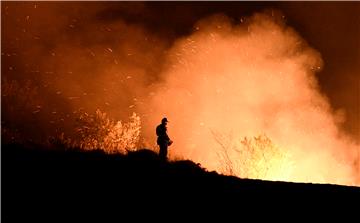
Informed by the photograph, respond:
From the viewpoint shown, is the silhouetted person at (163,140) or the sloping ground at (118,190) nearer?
the sloping ground at (118,190)

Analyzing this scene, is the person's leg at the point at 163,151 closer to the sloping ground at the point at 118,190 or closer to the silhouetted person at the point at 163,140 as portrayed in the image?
the silhouetted person at the point at 163,140

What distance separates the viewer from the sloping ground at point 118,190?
348 inches

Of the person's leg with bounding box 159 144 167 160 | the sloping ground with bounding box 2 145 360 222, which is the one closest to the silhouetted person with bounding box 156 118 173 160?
the person's leg with bounding box 159 144 167 160

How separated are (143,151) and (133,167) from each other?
9.25 ft

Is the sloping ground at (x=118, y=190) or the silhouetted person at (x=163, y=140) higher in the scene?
the silhouetted person at (x=163, y=140)

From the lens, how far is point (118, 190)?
9.95 meters

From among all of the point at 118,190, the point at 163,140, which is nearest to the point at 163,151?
the point at 163,140

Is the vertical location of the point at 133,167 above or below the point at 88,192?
above

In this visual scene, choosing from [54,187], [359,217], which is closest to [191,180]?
[54,187]

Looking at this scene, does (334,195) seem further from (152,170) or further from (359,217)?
(152,170)

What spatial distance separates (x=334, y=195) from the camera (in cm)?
995

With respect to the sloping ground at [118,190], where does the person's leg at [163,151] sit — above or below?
above

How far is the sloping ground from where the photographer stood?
8.83 metres

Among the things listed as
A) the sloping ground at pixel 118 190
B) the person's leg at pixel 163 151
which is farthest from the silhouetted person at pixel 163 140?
the sloping ground at pixel 118 190
